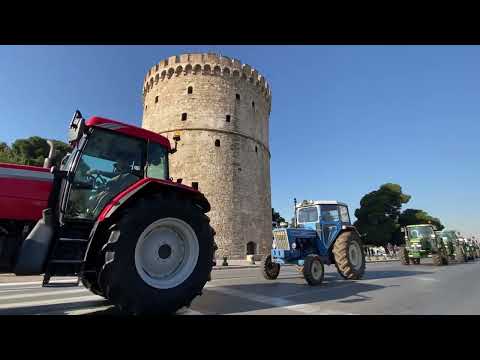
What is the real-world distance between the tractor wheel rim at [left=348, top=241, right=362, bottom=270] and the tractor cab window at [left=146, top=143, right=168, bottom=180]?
610cm

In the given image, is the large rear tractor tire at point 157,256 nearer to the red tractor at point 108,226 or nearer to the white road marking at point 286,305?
the red tractor at point 108,226

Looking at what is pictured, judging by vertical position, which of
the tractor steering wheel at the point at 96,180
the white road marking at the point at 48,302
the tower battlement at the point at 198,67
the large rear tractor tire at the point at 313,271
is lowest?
the white road marking at the point at 48,302

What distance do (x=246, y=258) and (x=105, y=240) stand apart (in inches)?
849

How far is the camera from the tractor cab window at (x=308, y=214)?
29.3 ft

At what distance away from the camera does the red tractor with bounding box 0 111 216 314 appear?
2893mm

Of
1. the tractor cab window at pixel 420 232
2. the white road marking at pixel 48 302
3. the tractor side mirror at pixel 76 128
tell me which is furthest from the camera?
the tractor cab window at pixel 420 232

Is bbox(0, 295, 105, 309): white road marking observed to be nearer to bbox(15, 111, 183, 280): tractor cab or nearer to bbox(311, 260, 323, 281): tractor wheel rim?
bbox(15, 111, 183, 280): tractor cab

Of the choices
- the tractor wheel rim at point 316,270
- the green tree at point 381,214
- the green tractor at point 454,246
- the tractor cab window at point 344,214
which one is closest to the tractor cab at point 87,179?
the tractor wheel rim at point 316,270

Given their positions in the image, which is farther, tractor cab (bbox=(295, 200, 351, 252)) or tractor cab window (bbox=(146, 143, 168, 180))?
tractor cab (bbox=(295, 200, 351, 252))

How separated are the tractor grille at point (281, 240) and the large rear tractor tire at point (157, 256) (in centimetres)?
449

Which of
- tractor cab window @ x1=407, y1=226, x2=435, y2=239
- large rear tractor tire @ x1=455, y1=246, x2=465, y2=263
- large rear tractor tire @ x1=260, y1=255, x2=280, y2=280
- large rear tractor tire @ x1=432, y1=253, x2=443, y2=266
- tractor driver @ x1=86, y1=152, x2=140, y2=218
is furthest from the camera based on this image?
large rear tractor tire @ x1=455, y1=246, x2=465, y2=263

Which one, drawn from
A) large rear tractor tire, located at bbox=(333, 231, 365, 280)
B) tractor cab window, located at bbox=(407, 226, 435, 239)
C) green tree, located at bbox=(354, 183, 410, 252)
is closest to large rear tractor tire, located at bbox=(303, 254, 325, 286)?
large rear tractor tire, located at bbox=(333, 231, 365, 280)
